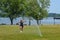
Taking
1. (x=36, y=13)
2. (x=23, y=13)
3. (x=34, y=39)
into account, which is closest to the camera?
(x=34, y=39)

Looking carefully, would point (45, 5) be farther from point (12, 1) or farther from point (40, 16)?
point (12, 1)

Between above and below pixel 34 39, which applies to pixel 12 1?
above

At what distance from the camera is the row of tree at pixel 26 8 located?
70938 millimetres

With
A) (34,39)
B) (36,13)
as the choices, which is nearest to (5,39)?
(34,39)

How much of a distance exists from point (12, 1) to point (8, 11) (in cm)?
309

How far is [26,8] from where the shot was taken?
72500 mm

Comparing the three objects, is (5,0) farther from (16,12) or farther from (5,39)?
(5,39)

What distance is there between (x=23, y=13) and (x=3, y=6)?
248 inches

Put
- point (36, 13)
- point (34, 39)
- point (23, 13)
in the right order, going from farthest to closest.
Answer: point (23, 13), point (36, 13), point (34, 39)

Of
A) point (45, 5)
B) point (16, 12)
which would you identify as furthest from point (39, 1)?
point (16, 12)

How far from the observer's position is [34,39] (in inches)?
856

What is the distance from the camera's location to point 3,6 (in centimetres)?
7288

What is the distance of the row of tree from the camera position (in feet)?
233

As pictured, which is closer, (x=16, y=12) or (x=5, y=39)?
(x=5, y=39)
